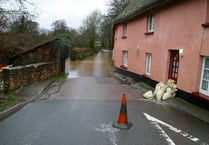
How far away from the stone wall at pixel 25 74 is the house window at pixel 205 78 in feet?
26.7

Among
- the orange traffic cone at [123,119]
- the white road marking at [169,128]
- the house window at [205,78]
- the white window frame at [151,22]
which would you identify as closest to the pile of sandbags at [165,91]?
the house window at [205,78]

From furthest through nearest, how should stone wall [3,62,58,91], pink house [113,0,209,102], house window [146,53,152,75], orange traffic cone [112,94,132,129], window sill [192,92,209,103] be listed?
house window [146,53,152,75] → stone wall [3,62,58,91] → pink house [113,0,209,102] → window sill [192,92,209,103] → orange traffic cone [112,94,132,129]

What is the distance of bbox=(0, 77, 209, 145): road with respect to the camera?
5578 millimetres

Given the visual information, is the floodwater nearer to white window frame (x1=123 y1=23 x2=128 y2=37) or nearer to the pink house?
white window frame (x1=123 y1=23 x2=128 y2=37)

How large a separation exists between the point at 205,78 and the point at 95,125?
4.78 meters

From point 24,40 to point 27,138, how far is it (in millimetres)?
15145

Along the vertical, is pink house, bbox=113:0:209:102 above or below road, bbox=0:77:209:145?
above

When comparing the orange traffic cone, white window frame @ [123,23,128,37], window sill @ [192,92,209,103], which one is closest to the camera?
the orange traffic cone

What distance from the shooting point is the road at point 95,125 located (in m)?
5.58

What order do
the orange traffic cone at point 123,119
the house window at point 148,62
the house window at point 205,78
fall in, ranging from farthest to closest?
the house window at point 148,62 < the house window at point 205,78 < the orange traffic cone at point 123,119

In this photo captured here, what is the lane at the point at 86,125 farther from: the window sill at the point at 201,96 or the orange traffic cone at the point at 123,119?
the window sill at the point at 201,96

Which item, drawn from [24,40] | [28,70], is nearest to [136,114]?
[28,70]

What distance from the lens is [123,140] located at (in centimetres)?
559

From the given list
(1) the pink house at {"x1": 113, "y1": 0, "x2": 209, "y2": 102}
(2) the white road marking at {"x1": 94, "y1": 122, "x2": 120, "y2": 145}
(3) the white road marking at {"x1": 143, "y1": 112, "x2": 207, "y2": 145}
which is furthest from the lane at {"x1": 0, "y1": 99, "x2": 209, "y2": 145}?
(1) the pink house at {"x1": 113, "y1": 0, "x2": 209, "y2": 102}
